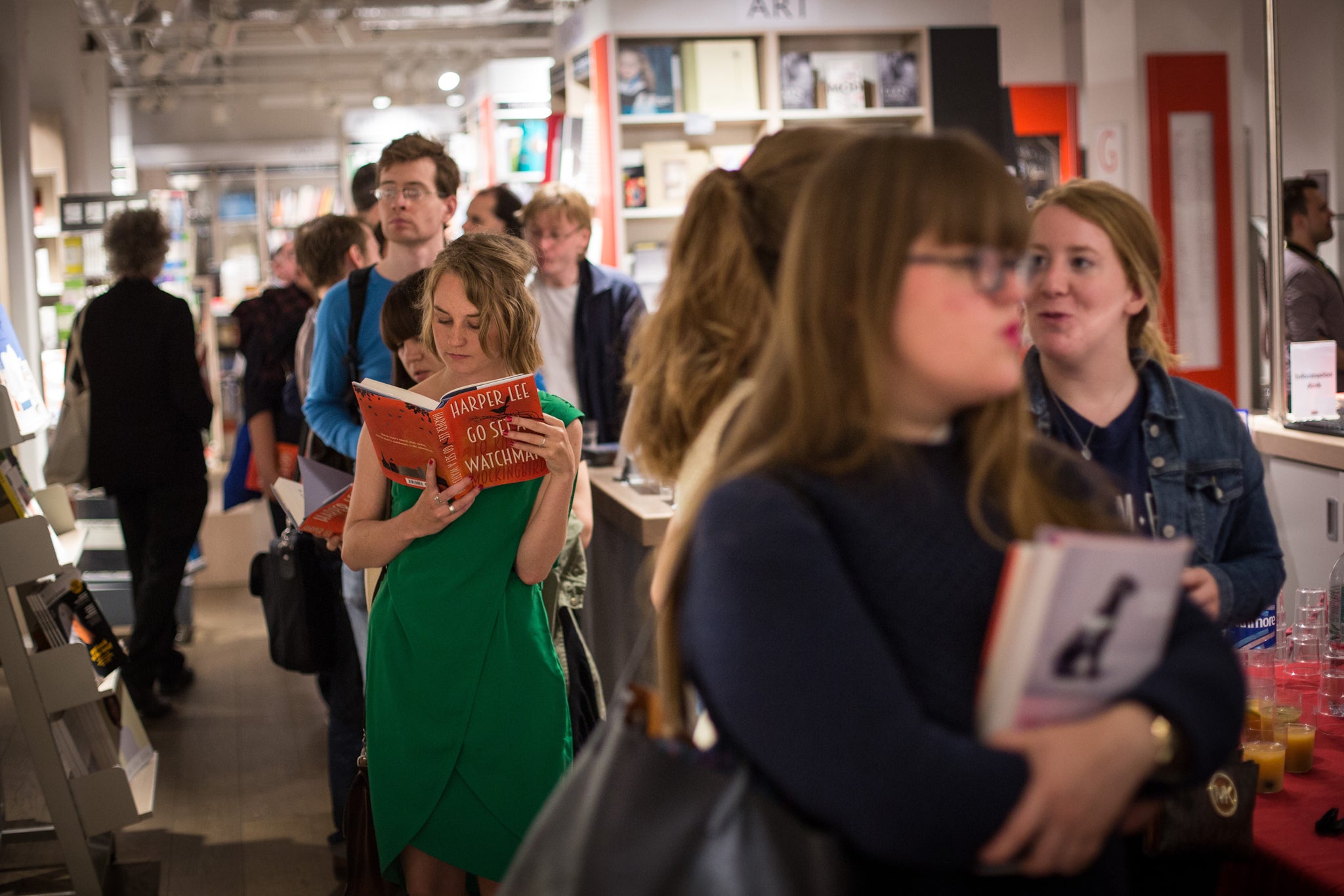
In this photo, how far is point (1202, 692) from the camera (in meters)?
1.02

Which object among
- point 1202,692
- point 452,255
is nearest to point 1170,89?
point 452,255

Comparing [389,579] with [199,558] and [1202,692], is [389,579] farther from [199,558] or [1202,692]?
[199,558]

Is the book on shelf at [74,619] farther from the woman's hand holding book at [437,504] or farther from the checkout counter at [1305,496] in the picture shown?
the checkout counter at [1305,496]

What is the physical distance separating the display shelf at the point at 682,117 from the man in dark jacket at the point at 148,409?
2.63m

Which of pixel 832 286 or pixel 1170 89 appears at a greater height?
pixel 1170 89

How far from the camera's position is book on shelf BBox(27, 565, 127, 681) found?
3.04m

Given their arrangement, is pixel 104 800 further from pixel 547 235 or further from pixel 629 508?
pixel 547 235

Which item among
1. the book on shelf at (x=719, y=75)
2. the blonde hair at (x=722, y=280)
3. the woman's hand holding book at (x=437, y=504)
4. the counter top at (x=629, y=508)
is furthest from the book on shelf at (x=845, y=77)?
the blonde hair at (x=722, y=280)

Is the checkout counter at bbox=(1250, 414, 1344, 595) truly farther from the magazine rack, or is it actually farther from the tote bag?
the tote bag

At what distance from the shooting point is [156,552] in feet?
15.6

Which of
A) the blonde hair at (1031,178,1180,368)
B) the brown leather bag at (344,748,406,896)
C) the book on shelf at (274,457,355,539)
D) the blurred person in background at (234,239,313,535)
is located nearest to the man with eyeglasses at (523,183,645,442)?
the blurred person in background at (234,239,313,535)

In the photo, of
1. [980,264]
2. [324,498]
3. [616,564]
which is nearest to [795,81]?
[616,564]

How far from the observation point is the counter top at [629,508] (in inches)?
128

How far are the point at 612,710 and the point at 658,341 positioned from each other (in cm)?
43
